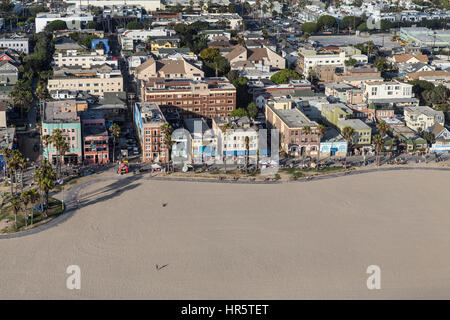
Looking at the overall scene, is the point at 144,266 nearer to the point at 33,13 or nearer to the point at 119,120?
the point at 119,120

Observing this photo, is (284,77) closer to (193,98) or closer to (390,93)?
(390,93)

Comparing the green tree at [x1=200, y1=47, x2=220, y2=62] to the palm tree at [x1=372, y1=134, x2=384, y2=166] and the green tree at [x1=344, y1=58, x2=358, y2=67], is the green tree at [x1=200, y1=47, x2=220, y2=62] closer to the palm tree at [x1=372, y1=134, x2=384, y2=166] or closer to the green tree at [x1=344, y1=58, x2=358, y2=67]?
the green tree at [x1=344, y1=58, x2=358, y2=67]

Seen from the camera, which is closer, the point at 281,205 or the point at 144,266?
the point at 144,266

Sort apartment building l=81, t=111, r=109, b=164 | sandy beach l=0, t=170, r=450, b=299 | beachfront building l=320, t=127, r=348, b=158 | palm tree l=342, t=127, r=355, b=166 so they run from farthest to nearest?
beachfront building l=320, t=127, r=348, b=158 → palm tree l=342, t=127, r=355, b=166 → apartment building l=81, t=111, r=109, b=164 → sandy beach l=0, t=170, r=450, b=299

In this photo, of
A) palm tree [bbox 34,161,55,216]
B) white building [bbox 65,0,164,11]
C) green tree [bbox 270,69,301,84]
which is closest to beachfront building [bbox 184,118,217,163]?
palm tree [bbox 34,161,55,216]

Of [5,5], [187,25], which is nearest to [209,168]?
[187,25]

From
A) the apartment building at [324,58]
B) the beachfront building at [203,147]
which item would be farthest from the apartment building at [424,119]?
the apartment building at [324,58]

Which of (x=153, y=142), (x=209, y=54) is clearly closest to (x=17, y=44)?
(x=209, y=54)
